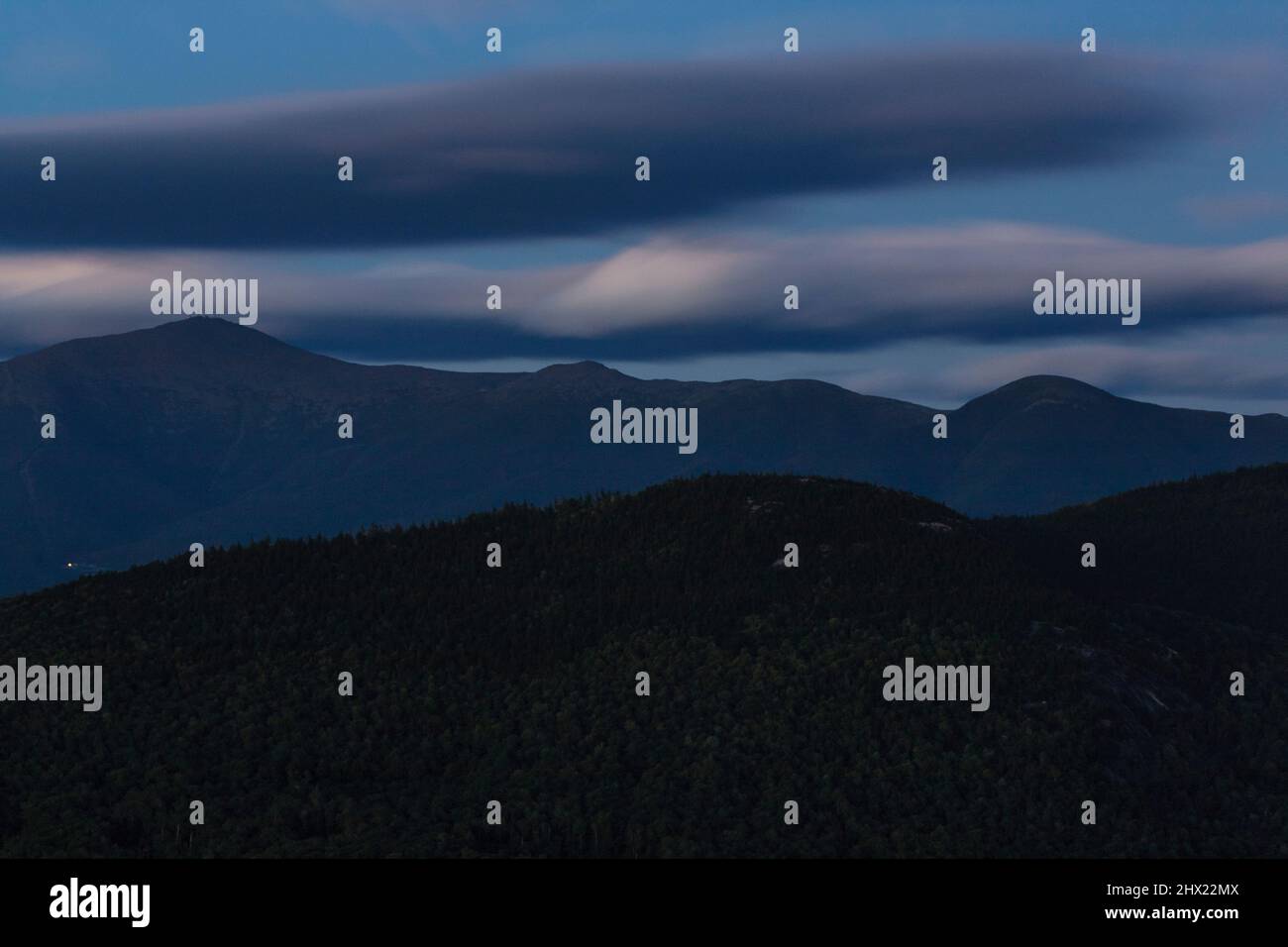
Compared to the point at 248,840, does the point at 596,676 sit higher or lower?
higher

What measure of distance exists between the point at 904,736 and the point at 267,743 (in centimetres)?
2636

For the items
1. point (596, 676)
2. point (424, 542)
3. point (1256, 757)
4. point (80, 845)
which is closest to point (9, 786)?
point (80, 845)

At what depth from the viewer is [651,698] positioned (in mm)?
73125

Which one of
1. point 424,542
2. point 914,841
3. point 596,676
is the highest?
point 424,542

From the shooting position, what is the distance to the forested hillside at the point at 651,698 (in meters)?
61.3

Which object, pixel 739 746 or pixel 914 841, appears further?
pixel 739 746

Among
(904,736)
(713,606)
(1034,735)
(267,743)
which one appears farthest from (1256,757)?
(267,743)

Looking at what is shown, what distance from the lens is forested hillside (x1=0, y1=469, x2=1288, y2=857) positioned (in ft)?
201

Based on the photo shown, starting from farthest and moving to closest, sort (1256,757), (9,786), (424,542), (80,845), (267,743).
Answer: (424,542), (1256,757), (267,743), (9,786), (80,845)

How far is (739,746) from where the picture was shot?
68.7m

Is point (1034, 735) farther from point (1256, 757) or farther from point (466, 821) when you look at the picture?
point (466, 821)

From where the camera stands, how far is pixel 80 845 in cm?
5675

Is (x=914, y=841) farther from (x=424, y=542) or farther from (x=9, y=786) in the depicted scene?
(x=424, y=542)

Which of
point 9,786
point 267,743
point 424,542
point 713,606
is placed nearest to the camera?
point 9,786
